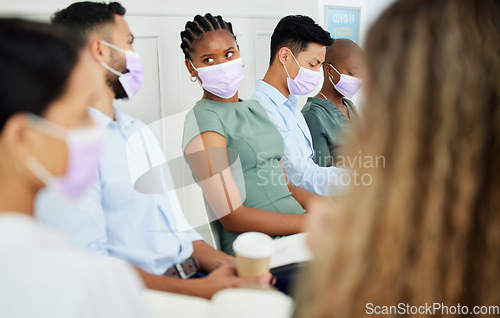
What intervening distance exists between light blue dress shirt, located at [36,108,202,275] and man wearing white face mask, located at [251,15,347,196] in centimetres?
80

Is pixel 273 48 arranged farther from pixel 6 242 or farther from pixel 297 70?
pixel 6 242

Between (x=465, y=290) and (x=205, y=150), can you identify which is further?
(x=205, y=150)

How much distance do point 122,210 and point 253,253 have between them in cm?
44

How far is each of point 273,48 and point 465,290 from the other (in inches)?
75.3

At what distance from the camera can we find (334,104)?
2.67m

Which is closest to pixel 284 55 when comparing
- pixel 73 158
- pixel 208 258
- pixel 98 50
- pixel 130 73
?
pixel 130 73

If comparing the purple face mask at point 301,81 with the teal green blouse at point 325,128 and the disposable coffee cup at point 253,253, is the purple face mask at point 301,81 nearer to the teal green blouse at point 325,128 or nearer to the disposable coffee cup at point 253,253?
the teal green blouse at point 325,128

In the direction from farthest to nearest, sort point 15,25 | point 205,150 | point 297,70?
point 297,70 < point 205,150 < point 15,25

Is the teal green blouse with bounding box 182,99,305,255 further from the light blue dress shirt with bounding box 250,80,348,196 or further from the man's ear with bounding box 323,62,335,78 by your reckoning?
the man's ear with bounding box 323,62,335,78

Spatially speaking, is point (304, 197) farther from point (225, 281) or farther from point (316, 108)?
point (225, 281)

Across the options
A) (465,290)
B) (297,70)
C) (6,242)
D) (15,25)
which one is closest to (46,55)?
(15,25)

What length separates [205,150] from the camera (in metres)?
1.65

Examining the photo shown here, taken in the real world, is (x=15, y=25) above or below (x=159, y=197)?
above

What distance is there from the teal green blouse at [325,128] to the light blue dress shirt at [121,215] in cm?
115
